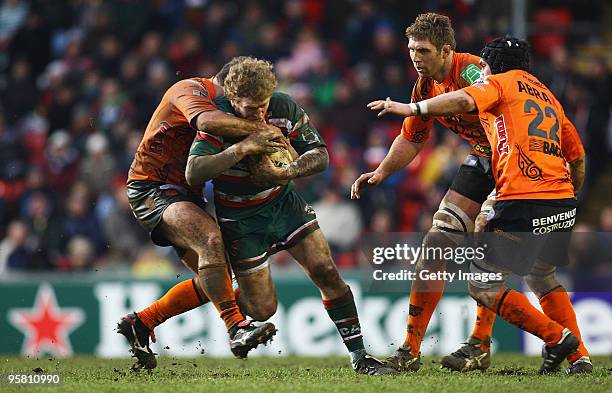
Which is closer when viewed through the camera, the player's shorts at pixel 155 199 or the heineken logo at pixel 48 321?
the player's shorts at pixel 155 199

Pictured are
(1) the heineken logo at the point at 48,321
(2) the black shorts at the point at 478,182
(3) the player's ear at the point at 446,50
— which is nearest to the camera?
(3) the player's ear at the point at 446,50

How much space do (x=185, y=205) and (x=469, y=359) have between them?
2.50 metres

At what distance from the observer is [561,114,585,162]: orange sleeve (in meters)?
8.10

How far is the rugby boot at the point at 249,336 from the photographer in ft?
24.6

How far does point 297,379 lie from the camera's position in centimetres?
802

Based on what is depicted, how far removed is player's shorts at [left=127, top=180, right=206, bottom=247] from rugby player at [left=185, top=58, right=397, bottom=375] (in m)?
0.21

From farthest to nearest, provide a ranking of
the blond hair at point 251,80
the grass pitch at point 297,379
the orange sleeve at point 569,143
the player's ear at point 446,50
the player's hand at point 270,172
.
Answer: the player's ear at point 446,50, the orange sleeve at point 569,143, the player's hand at point 270,172, the blond hair at point 251,80, the grass pitch at point 297,379

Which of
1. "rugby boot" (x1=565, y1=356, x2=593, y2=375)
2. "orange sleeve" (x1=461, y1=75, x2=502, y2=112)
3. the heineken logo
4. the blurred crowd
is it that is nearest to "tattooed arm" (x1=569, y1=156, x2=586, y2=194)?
"orange sleeve" (x1=461, y1=75, x2=502, y2=112)

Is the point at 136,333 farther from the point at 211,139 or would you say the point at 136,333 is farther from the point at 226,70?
the point at 226,70

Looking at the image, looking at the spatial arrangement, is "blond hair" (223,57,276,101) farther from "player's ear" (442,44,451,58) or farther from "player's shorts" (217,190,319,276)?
"player's ear" (442,44,451,58)

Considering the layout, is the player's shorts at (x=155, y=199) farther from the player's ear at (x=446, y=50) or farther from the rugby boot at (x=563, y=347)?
the rugby boot at (x=563, y=347)

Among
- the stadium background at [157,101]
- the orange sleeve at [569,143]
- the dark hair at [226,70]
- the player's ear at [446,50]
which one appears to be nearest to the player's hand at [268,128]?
the dark hair at [226,70]

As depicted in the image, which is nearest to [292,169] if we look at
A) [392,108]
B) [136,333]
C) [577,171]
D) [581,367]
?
[392,108]

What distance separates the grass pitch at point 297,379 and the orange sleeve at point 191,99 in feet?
6.33
